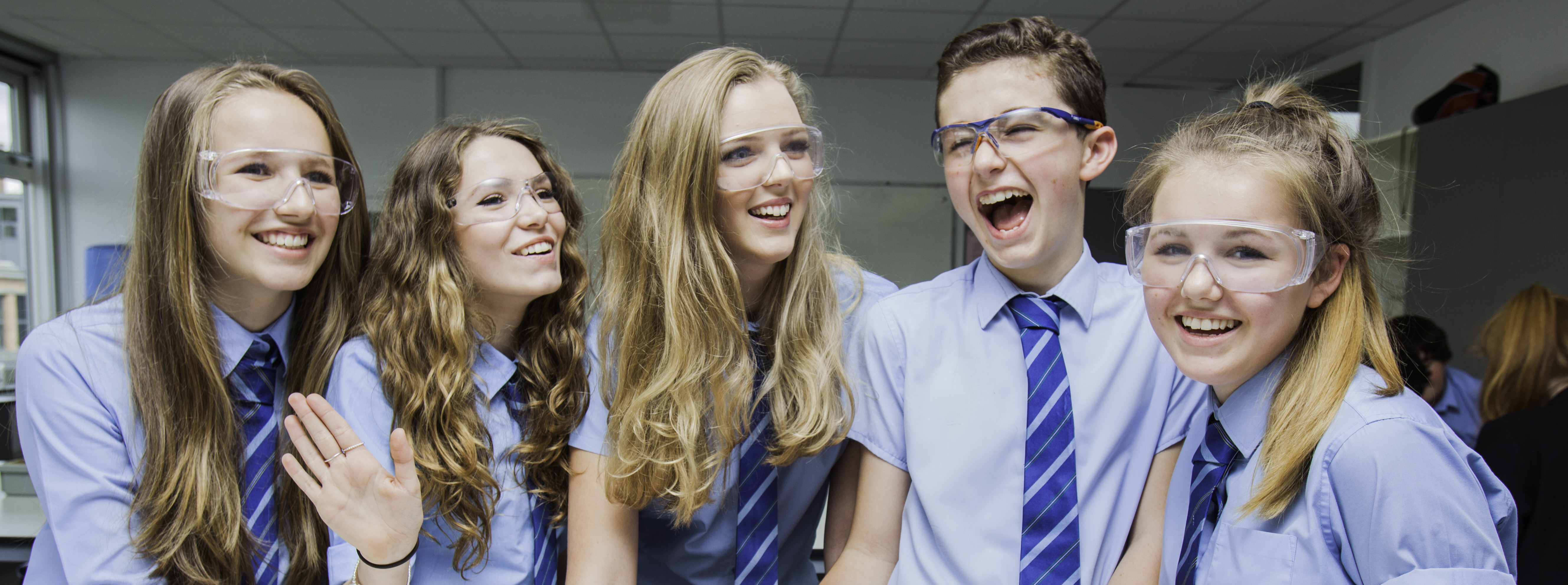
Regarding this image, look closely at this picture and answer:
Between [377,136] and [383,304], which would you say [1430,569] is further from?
[377,136]

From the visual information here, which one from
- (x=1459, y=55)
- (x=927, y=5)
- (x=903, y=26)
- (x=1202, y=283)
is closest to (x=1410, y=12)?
(x=1459, y=55)

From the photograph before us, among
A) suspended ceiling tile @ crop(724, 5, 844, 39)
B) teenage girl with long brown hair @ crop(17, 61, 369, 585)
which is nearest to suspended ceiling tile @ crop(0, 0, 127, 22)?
suspended ceiling tile @ crop(724, 5, 844, 39)

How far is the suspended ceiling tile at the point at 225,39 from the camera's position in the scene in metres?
5.51

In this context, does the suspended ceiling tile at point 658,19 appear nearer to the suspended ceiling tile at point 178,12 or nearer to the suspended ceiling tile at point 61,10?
the suspended ceiling tile at point 178,12

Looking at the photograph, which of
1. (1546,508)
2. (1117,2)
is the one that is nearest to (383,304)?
(1546,508)

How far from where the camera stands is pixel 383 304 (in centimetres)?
159

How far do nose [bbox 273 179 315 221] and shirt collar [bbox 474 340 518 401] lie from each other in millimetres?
410

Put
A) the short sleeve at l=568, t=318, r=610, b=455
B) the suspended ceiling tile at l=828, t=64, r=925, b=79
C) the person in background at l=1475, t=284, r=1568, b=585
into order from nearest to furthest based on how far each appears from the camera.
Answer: the short sleeve at l=568, t=318, r=610, b=455 < the person in background at l=1475, t=284, r=1568, b=585 < the suspended ceiling tile at l=828, t=64, r=925, b=79

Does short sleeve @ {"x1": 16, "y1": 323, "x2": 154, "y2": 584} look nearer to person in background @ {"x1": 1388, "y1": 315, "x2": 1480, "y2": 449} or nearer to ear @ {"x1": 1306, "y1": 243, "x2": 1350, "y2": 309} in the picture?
ear @ {"x1": 1306, "y1": 243, "x2": 1350, "y2": 309}

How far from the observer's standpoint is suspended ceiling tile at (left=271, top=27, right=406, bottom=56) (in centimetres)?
560

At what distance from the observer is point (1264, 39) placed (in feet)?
18.0

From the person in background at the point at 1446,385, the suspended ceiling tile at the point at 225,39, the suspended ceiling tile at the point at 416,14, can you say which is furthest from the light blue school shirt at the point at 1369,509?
the suspended ceiling tile at the point at 225,39

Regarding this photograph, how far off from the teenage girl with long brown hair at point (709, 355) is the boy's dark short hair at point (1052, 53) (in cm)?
39

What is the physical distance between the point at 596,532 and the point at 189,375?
31.9 inches
